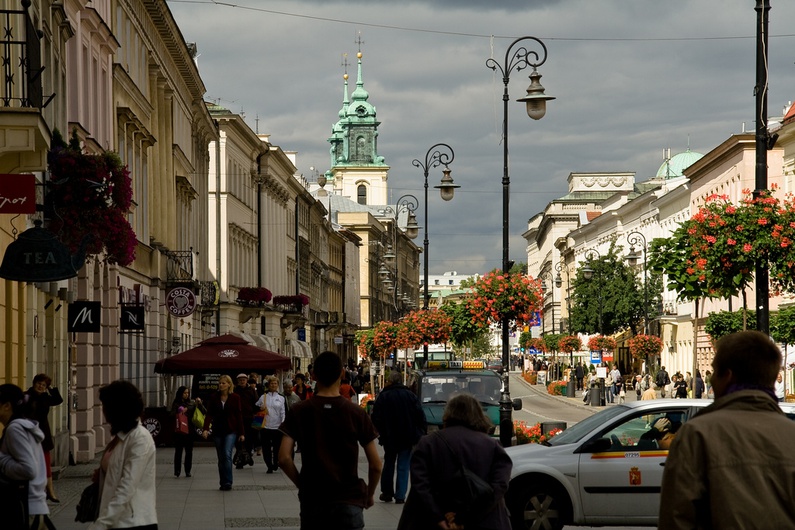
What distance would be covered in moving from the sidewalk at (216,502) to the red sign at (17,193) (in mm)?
3639

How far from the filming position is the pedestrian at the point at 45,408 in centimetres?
1254

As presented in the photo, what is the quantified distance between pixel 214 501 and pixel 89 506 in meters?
11.8

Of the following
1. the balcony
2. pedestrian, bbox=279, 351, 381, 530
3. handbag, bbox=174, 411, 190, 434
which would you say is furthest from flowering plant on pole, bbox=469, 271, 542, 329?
pedestrian, bbox=279, 351, 381, 530

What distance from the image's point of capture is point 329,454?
9070 mm

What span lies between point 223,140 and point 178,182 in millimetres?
20257

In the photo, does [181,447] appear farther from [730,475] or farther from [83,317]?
[730,475]

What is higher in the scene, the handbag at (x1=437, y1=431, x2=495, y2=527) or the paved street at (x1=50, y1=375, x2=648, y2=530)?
the handbag at (x1=437, y1=431, x2=495, y2=527)

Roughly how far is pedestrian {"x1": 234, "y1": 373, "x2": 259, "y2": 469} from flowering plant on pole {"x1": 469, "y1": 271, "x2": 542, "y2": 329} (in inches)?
493

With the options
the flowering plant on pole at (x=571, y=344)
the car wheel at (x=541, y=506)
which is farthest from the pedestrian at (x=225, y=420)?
the flowering plant on pole at (x=571, y=344)

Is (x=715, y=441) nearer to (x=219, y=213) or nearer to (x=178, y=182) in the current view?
(x=178, y=182)

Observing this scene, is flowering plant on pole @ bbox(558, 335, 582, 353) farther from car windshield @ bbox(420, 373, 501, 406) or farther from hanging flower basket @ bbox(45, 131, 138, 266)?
hanging flower basket @ bbox(45, 131, 138, 266)

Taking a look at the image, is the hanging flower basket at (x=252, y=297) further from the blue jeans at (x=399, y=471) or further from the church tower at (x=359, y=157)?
the church tower at (x=359, y=157)

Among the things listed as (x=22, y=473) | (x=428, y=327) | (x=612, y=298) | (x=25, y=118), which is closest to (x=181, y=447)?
(x=25, y=118)

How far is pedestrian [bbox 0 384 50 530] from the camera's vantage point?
10.2 m
